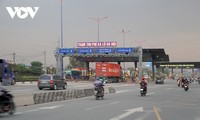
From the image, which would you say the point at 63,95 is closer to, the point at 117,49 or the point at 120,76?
the point at 117,49

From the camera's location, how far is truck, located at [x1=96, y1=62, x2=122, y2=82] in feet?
262

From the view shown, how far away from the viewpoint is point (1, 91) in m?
16.3

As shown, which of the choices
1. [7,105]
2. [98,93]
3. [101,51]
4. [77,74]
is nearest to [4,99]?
[7,105]

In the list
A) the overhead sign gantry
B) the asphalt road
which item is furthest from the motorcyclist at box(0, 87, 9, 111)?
the overhead sign gantry

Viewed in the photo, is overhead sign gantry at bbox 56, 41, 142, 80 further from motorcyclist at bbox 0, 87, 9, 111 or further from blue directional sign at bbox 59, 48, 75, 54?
motorcyclist at bbox 0, 87, 9, 111

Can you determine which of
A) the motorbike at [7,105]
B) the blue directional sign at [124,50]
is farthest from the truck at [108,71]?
the motorbike at [7,105]

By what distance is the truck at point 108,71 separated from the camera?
80.0 metres

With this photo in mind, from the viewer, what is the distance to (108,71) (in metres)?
80.9

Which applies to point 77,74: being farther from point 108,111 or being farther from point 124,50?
point 108,111

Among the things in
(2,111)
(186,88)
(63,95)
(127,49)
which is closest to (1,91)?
(2,111)

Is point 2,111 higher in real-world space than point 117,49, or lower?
lower

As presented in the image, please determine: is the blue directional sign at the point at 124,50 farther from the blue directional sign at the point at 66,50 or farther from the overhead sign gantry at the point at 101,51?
the blue directional sign at the point at 66,50

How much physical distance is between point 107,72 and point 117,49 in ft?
16.6

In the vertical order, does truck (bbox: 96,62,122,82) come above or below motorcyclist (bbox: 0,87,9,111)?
above
